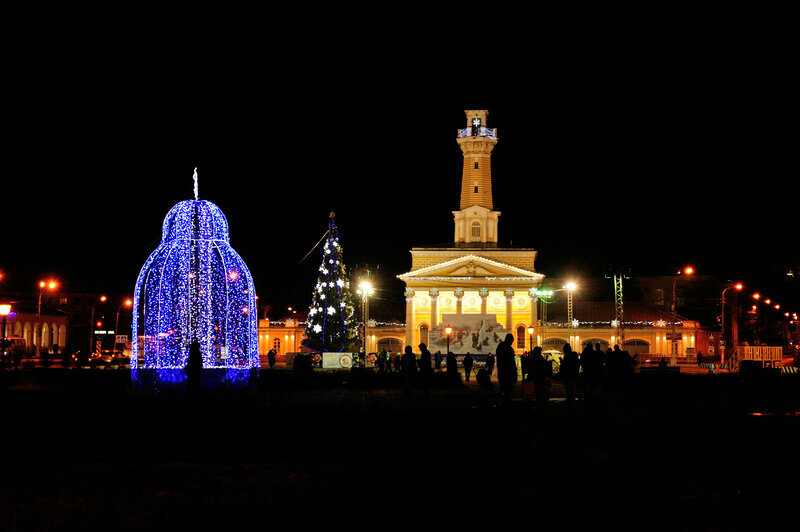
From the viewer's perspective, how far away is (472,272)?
279ft

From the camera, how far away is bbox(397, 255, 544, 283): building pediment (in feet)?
279

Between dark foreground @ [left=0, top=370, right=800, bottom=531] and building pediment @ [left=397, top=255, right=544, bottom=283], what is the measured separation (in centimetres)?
6128

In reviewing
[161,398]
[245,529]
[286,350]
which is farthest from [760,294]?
[245,529]

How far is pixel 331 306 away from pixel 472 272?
993 inches

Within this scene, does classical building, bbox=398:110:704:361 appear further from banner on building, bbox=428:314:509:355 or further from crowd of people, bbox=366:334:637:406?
crowd of people, bbox=366:334:637:406

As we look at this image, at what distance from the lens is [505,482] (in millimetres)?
11781

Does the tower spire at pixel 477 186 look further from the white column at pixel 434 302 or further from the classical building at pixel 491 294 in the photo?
the white column at pixel 434 302

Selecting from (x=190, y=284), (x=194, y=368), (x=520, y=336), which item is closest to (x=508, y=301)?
(x=520, y=336)

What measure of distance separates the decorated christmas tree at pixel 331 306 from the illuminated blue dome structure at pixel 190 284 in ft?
105

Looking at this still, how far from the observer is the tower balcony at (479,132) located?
90125 millimetres

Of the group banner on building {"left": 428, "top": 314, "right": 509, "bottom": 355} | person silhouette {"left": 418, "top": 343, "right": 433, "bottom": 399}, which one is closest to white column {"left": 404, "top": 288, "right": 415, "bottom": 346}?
banner on building {"left": 428, "top": 314, "right": 509, "bottom": 355}

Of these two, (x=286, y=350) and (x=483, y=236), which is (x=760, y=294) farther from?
(x=286, y=350)

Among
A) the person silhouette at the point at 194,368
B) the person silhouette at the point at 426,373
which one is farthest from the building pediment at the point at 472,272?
the person silhouette at the point at 194,368

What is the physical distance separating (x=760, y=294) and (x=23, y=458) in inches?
2237
